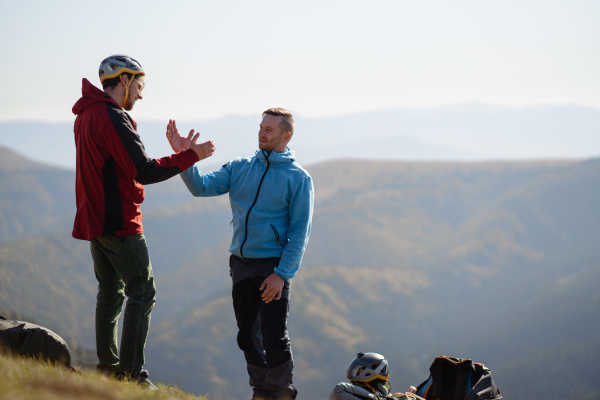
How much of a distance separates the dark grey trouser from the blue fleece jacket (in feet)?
0.56

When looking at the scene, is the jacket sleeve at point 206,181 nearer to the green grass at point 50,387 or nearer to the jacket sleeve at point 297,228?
the jacket sleeve at point 297,228

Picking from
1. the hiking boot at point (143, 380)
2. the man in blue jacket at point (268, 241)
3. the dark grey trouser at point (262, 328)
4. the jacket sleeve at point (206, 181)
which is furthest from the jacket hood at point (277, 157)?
the hiking boot at point (143, 380)

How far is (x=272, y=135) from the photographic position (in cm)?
652

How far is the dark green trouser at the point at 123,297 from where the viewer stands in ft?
19.5

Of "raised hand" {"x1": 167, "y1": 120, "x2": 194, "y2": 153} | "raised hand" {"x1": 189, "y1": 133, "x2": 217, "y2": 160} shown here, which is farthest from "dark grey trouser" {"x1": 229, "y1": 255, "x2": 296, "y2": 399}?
"raised hand" {"x1": 167, "y1": 120, "x2": 194, "y2": 153}

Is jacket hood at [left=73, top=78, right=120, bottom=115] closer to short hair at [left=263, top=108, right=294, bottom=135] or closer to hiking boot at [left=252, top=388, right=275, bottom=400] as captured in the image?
short hair at [left=263, top=108, right=294, bottom=135]

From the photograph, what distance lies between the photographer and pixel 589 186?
176 meters

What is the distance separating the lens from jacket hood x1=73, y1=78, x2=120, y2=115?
586 cm

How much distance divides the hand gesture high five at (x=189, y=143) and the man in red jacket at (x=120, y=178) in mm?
12

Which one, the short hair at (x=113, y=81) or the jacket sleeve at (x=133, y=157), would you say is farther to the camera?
the short hair at (x=113, y=81)

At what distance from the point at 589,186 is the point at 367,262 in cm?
7735

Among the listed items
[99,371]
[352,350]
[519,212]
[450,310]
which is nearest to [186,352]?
[352,350]

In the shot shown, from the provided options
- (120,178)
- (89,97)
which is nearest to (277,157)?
(120,178)

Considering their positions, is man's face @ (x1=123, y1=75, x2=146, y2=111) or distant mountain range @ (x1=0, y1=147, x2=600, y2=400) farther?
distant mountain range @ (x1=0, y1=147, x2=600, y2=400)
